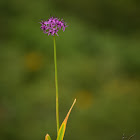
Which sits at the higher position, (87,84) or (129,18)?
(129,18)

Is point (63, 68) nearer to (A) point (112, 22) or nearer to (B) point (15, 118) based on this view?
(B) point (15, 118)

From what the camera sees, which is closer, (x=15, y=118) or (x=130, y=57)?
(x=15, y=118)

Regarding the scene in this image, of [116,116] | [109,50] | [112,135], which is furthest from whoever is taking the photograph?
[109,50]

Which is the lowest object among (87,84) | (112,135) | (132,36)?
(112,135)

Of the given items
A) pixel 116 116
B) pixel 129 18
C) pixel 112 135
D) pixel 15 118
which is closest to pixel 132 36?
pixel 129 18

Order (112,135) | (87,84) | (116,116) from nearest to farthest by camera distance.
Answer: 1. (112,135)
2. (116,116)
3. (87,84)

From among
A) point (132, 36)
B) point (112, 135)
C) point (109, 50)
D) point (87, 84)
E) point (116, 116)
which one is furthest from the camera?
point (132, 36)

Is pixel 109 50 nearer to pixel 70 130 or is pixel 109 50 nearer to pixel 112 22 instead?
pixel 112 22

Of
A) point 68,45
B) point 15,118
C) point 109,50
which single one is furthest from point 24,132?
point 109,50

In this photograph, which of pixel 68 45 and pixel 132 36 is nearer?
pixel 68 45
